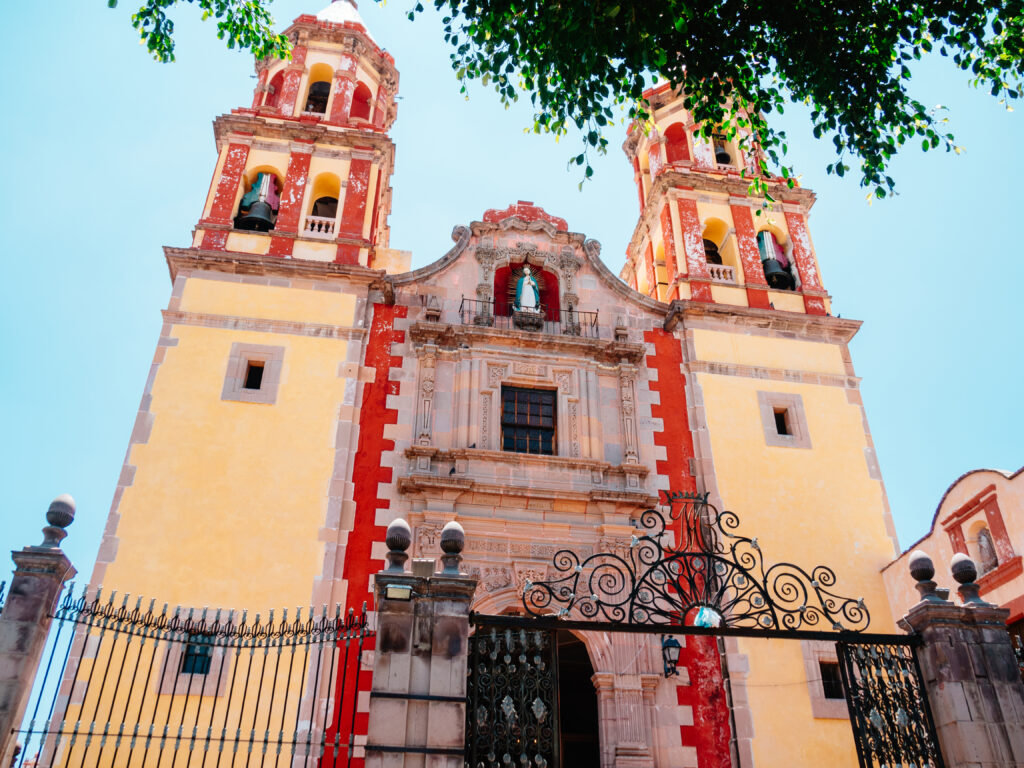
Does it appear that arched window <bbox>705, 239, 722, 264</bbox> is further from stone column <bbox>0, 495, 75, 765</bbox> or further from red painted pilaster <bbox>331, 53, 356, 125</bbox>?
stone column <bbox>0, 495, 75, 765</bbox>

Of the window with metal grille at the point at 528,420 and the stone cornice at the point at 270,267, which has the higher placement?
the stone cornice at the point at 270,267

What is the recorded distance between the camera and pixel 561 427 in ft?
48.2

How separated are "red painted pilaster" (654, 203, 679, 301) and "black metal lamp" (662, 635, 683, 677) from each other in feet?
24.2

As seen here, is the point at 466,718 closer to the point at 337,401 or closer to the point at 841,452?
the point at 337,401

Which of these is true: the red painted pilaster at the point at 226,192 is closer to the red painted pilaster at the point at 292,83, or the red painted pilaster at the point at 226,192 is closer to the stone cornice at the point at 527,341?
the red painted pilaster at the point at 292,83

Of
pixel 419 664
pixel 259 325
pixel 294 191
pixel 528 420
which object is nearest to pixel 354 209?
pixel 294 191

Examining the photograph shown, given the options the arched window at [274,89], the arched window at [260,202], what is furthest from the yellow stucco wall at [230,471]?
the arched window at [274,89]

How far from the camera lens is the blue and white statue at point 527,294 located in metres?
16.1

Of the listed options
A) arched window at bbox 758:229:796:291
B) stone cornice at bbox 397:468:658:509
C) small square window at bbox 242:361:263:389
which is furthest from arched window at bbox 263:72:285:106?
arched window at bbox 758:229:796:291

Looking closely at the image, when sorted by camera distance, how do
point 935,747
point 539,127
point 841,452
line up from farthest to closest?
point 841,452 < point 539,127 < point 935,747

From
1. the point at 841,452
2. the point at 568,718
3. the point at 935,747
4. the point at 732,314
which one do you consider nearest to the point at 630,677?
the point at 568,718

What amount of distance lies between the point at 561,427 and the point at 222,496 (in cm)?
560

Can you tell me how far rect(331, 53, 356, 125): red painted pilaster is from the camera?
18.7 meters

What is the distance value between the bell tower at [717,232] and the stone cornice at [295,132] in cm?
548
